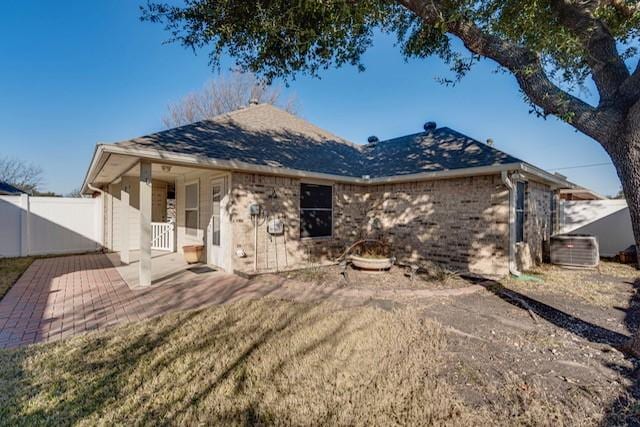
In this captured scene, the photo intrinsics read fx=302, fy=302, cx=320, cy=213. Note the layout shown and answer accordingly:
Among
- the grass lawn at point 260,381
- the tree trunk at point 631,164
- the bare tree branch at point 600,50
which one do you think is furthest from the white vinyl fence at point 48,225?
the tree trunk at point 631,164

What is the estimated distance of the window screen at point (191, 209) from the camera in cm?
913

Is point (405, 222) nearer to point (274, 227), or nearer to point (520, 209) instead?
point (520, 209)

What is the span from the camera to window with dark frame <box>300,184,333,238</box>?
8641 millimetres

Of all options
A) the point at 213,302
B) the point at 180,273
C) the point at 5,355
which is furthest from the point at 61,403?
the point at 180,273

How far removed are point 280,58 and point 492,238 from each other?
21.6 ft

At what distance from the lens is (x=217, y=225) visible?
789cm

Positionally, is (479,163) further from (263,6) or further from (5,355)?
(5,355)

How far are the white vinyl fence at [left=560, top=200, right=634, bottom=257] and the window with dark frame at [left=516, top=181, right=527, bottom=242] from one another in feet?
19.9

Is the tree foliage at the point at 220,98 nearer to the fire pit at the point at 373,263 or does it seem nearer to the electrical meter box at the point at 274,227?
the electrical meter box at the point at 274,227

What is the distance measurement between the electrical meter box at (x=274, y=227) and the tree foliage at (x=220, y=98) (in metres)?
16.9

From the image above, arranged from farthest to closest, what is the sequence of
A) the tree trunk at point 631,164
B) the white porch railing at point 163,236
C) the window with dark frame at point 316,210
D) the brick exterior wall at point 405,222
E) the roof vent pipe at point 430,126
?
1. the roof vent pipe at point 430,126
2. the white porch railing at point 163,236
3. the window with dark frame at point 316,210
4. the brick exterior wall at point 405,222
5. the tree trunk at point 631,164

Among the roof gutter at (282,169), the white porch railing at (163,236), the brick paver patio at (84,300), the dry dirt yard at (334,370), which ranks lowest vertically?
the dry dirt yard at (334,370)

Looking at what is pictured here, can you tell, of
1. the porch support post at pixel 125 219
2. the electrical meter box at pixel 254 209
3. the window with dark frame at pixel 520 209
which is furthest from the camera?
the porch support post at pixel 125 219

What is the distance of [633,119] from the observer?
3.45 metres
